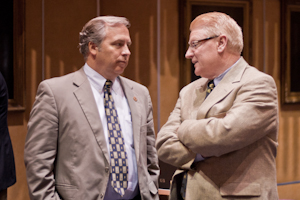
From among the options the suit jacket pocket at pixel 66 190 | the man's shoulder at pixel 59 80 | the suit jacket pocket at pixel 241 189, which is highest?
the man's shoulder at pixel 59 80

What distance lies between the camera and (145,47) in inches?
161

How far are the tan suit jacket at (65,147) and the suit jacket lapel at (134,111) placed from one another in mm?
214

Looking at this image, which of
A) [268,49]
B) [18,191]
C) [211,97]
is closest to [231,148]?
[211,97]

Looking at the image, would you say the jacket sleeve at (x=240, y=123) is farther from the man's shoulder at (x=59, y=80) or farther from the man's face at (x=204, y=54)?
the man's shoulder at (x=59, y=80)

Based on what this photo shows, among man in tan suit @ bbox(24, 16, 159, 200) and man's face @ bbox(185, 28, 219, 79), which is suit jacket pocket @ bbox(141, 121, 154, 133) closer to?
man in tan suit @ bbox(24, 16, 159, 200)

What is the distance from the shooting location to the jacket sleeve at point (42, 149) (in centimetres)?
187

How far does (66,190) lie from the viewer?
190 centimetres

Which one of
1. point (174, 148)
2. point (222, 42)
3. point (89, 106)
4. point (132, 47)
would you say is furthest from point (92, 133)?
point (132, 47)

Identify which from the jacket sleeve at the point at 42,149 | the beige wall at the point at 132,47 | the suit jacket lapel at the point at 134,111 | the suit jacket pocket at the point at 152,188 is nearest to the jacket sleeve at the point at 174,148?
the suit jacket lapel at the point at 134,111

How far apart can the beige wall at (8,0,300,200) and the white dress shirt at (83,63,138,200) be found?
6.16 ft

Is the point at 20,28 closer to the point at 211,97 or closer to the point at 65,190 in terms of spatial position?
the point at 65,190

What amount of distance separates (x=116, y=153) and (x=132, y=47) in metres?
2.26

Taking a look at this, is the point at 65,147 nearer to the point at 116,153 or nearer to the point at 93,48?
the point at 116,153

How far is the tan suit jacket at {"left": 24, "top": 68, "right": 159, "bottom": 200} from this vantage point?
Result: 1882 millimetres
